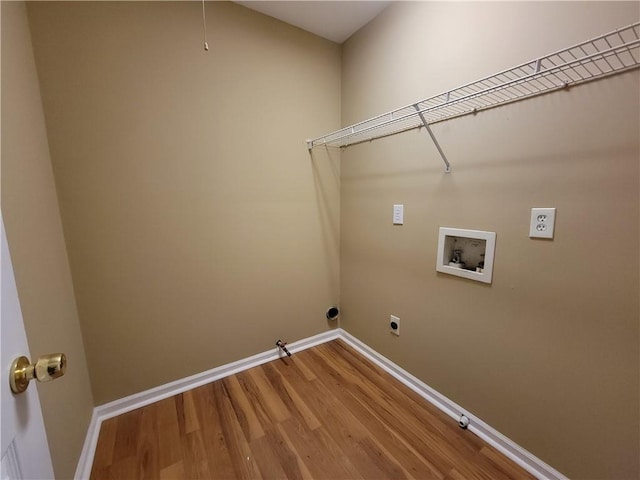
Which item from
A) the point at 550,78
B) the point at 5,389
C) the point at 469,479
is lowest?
the point at 469,479

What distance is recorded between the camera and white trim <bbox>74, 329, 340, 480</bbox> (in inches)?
49.5

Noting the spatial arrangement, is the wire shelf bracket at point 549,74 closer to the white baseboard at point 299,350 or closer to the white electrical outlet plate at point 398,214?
the white electrical outlet plate at point 398,214

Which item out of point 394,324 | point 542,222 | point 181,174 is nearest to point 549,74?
point 542,222

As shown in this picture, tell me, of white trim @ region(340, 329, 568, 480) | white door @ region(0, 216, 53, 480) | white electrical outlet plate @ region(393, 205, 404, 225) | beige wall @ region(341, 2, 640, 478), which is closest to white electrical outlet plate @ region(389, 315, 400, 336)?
beige wall @ region(341, 2, 640, 478)

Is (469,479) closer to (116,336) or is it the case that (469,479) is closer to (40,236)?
(116,336)

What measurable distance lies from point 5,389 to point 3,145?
0.81 m

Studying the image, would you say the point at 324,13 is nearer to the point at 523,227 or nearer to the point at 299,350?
the point at 523,227

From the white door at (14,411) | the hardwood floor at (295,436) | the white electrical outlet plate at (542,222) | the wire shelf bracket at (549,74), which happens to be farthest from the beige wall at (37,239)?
the white electrical outlet plate at (542,222)

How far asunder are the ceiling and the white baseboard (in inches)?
92.7

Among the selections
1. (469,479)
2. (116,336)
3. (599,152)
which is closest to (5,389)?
(116,336)

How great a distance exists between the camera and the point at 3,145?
0.82 m

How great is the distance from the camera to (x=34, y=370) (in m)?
0.49

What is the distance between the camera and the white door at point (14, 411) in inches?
17.4

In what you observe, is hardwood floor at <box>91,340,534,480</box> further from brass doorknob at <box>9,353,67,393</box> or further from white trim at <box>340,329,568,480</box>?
brass doorknob at <box>9,353,67,393</box>
